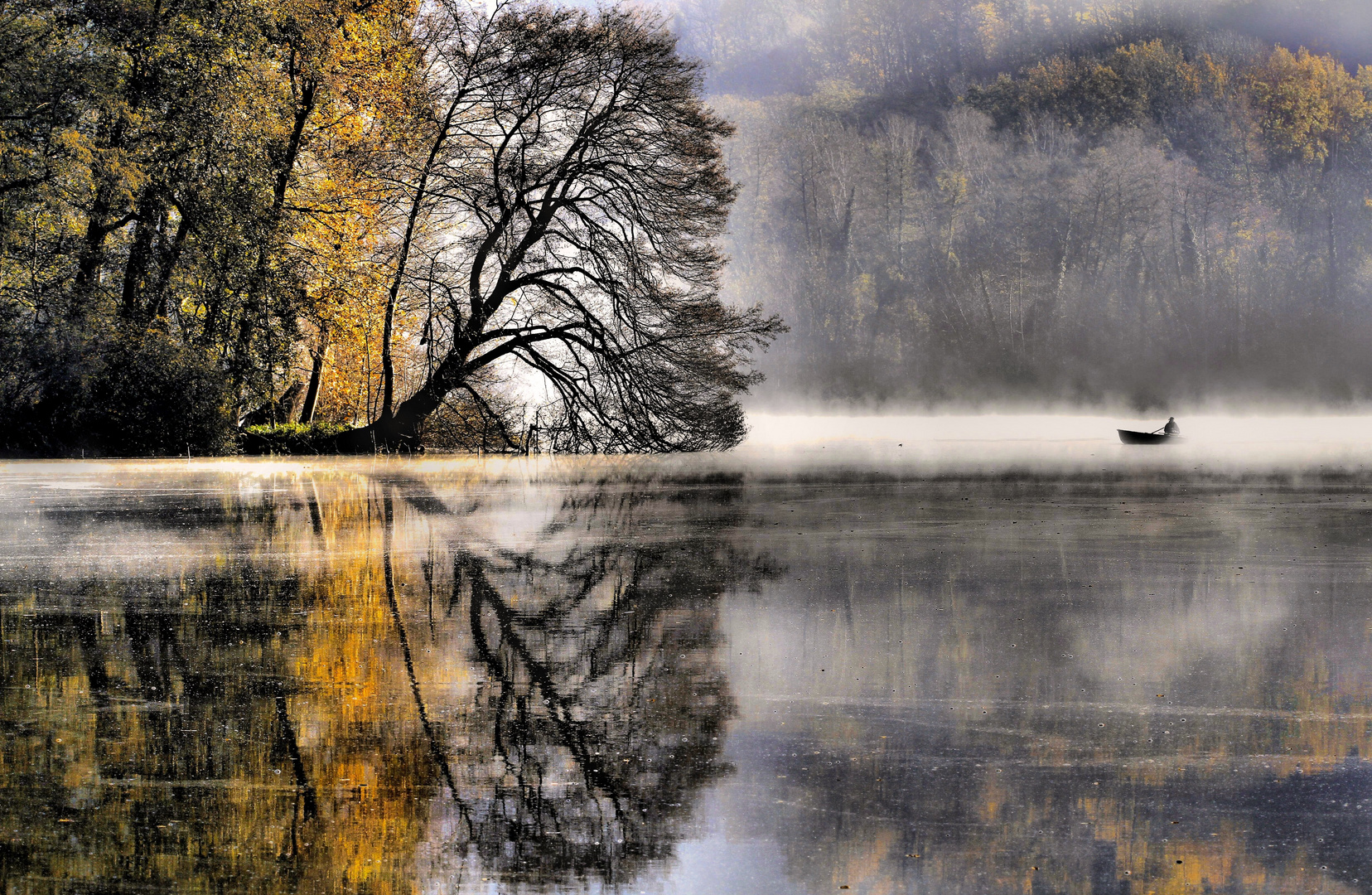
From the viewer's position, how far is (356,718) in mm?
4797

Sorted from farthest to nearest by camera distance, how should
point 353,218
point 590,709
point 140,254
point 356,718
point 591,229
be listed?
point 353,218, point 591,229, point 140,254, point 590,709, point 356,718

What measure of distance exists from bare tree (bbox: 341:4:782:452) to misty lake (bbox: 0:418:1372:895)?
13602mm

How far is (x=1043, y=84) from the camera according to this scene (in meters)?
76.4

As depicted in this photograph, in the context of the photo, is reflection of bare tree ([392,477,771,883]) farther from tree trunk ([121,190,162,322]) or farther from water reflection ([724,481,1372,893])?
tree trunk ([121,190,162,322])

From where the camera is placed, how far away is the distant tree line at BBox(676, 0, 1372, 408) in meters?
70.4

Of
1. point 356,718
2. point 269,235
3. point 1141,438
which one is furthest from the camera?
point 1141,438

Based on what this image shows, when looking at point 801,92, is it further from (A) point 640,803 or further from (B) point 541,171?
(A) point 640,803

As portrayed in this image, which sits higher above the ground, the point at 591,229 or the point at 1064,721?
the point at 591,229

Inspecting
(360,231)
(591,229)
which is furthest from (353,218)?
(591,229)

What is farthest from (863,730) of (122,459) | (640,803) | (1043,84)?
(1043,84)

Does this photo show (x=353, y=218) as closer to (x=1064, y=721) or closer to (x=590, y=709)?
(x=590, y=709)

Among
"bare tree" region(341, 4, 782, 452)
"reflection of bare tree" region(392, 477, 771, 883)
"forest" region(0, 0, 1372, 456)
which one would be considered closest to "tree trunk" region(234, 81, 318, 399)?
"forest" region(0, 0, 1372, 456)

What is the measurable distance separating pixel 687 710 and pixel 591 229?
69.7 ft

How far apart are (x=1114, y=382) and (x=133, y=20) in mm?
56690
